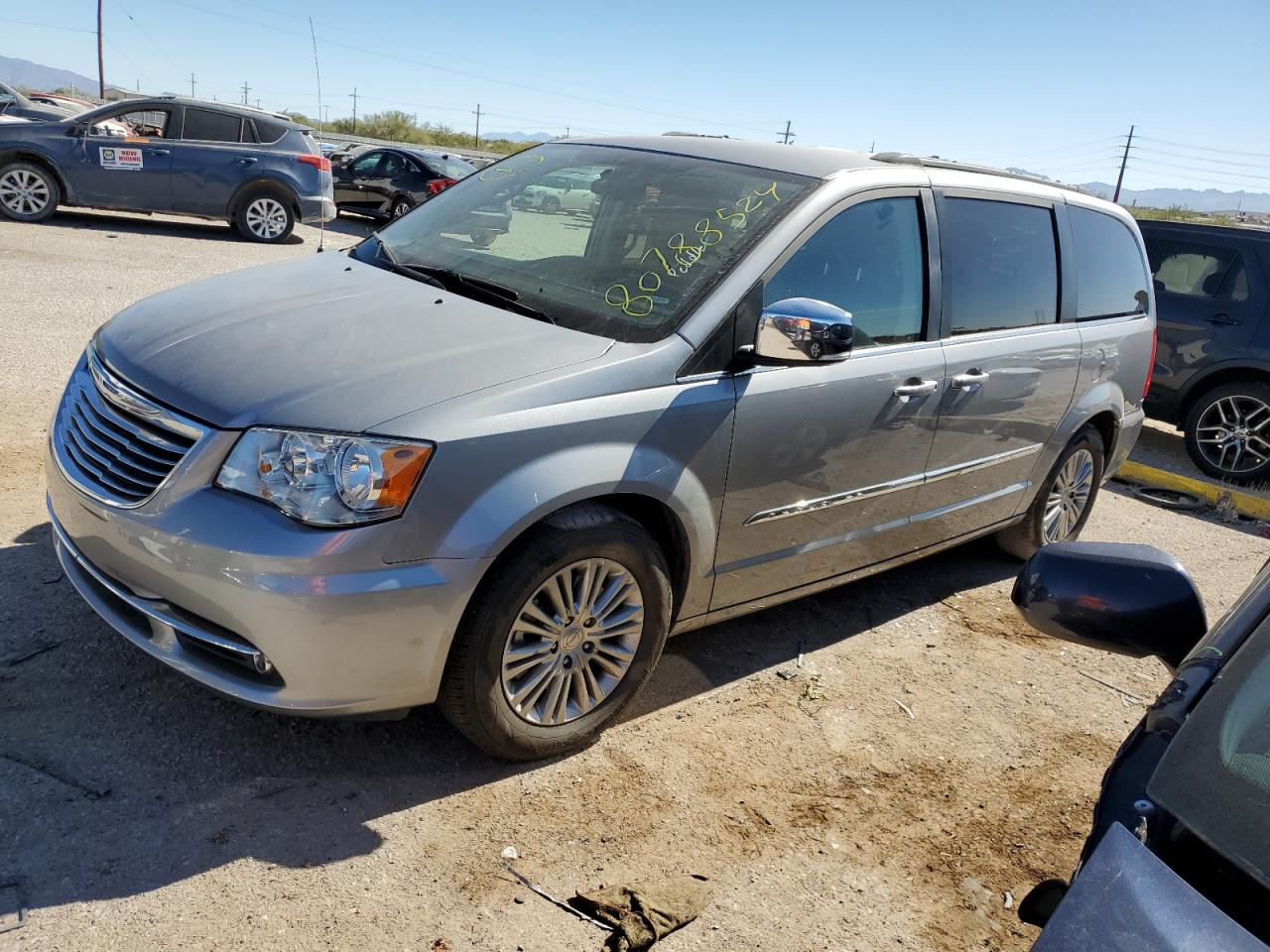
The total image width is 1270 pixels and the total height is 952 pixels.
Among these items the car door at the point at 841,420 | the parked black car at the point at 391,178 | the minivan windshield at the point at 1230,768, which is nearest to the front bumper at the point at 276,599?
the car door at the point at 841,420

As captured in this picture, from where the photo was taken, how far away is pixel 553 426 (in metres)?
2.92

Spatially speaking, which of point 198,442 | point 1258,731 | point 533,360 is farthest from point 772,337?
point 1258,731

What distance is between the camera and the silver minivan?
271 centimetres

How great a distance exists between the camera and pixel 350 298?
3555mm

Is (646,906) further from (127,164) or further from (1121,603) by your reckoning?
(127,164)

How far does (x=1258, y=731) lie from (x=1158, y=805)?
195 mm

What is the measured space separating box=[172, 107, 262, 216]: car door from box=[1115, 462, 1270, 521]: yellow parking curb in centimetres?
1096

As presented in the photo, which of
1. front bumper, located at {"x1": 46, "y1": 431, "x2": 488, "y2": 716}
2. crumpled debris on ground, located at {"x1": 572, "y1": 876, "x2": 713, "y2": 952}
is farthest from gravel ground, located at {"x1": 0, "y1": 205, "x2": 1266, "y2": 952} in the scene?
front bumper, located at {"x1": 46, "y1": 431, "x2": 488, "y2": 716}

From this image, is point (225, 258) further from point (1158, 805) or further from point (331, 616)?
point (1158, 805)

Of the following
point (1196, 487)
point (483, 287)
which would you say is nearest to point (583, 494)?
point (483, 287)

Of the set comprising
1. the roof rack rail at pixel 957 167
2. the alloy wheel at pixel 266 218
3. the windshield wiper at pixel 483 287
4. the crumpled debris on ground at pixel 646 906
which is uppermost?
the roof rack rail at pixel 957 167

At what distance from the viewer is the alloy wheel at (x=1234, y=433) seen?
27.0ft

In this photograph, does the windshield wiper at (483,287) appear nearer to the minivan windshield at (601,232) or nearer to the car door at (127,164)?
the minivan windshield at (601,232)

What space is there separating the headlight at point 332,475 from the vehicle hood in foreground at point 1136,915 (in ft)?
6.04
